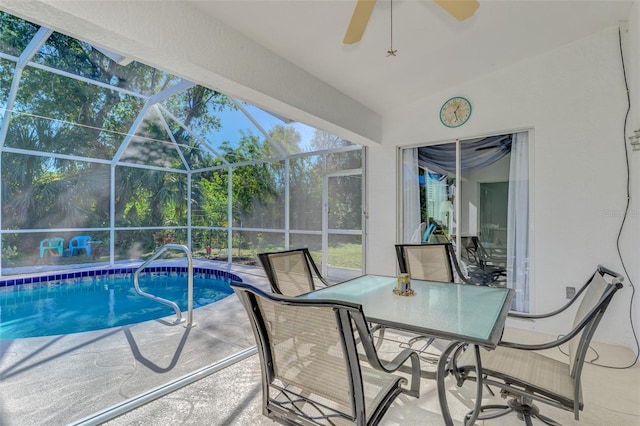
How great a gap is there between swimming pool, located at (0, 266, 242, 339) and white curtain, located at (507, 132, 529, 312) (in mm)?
4747

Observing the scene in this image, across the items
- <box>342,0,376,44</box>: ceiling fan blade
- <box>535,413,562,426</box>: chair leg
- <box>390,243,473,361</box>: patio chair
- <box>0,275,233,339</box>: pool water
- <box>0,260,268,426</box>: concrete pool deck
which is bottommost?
<box>0,275,233,339</box>: pool water

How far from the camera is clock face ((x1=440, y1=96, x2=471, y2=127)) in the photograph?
392 centimetres

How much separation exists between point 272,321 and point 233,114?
5846 mm

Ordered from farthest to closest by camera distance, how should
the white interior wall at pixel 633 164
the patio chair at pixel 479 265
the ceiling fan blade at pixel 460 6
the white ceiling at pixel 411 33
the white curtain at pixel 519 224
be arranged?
1. the patio chair at pixel 479 265
2. the white curtain at pixel 519 224
3. the white interior wall at pixel 633 164
4. the white ceiling at pixel 411 33
5. the ceiling fan blade at pixel 460 6

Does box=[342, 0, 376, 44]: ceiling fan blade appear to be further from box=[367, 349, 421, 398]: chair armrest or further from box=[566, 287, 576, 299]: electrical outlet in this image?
box=[566, 287, 576, 299]: electrical outlet

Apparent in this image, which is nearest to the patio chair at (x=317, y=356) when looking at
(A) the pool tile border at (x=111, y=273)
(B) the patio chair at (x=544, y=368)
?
(B) the patio chair at (x=544, y=368)

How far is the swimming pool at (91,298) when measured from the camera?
4.39 m

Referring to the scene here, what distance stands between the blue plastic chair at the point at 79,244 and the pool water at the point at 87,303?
0.68 m

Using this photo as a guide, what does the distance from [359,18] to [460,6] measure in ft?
1.90

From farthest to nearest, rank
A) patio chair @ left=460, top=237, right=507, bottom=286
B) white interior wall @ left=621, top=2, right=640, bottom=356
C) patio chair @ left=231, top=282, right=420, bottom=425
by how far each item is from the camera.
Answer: patio chair @ left=460, top=237, right=507, bottom=286, white interior wall @ left=621, top=2, right=640, bottom=356, patio chair @ left=231, top=282, right=420, bottom=425

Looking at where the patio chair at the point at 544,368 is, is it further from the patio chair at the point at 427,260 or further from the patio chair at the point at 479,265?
the patio chair at the point at 479,265

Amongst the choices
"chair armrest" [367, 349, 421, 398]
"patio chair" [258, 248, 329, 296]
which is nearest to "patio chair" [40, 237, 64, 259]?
"patio chair" [258, 248, 329, 296]

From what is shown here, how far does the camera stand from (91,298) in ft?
18.7

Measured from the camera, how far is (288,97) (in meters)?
3.03
